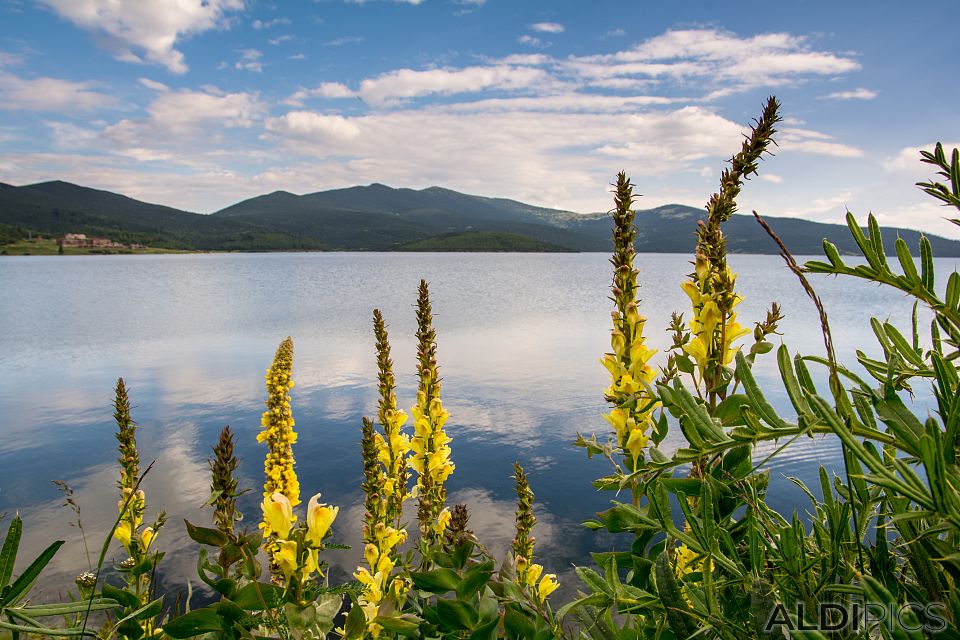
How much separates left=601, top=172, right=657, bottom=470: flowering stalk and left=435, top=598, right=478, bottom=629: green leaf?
0.68 meters

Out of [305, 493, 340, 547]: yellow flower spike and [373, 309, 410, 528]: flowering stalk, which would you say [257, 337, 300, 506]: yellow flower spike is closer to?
[373, 309, 410, 528]: flowering stalk

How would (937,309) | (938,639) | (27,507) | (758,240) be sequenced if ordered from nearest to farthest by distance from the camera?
1. (938,639)
2. (937,309)
3. (27,507)
4. (758,240)

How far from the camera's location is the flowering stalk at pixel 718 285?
1483 mm

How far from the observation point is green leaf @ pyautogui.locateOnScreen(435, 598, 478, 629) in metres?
1.10

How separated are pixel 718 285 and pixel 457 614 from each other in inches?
42.2

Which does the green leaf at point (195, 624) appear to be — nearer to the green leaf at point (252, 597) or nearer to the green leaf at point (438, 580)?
the green leaf at point (252, 597)

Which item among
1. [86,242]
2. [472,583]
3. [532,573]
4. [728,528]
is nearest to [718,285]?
[728,528]

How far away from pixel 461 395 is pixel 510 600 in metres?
14.3

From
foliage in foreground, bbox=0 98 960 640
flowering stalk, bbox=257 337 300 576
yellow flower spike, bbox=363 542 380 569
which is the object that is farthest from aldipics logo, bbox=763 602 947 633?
flowering stalk, bbox=257 337 300 576

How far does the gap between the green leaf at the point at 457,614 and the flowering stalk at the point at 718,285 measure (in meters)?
0.79

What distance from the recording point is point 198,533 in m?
1.16

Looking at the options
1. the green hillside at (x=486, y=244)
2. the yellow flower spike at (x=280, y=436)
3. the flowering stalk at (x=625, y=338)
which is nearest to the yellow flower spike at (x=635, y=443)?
the flowering stalk at (x=625, y=338)

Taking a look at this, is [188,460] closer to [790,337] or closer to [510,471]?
[510,471]

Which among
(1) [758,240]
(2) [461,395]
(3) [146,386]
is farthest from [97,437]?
(1) [758,240]
